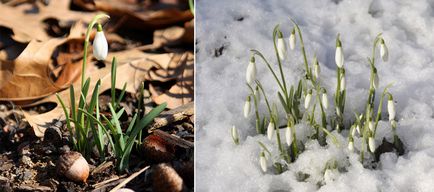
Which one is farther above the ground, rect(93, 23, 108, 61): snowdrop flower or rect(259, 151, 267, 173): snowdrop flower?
rect(93, 23, 108, 61): snowdrop flower

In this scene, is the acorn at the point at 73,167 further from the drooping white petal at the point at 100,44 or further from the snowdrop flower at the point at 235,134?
the snowdrop flower at the point at 235,134

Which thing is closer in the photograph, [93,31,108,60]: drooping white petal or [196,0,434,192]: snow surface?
[93,31,108,60]: drooping white petal

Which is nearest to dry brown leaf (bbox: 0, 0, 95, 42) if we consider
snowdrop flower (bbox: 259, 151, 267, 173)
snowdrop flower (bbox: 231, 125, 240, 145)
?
snowdrop flower (bbox: 231, 125, 240, 145)

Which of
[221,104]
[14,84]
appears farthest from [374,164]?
[14,84]

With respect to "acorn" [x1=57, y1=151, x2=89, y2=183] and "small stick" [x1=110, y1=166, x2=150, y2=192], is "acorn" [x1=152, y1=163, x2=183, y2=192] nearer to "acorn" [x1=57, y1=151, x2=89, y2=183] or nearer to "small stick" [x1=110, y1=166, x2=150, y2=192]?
"small stick" [x1=110, y1=166, x2=150, y2=192]

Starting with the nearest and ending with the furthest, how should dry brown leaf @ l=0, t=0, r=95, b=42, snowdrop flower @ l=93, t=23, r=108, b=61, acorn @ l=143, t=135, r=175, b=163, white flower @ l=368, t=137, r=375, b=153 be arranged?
snowdrop flower @ l=93, t=23, r=108, b=61 < white flower @ l=368, t=137, r=375, b=153 < acorn @ l=143, t=135, r=175, b=163 < dry brown leaf @ l=0, t=0, r=95, b=42

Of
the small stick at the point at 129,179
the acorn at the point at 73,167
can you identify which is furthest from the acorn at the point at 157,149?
the acorn at the point at 73,167

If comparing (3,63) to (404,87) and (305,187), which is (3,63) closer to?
(305,187)

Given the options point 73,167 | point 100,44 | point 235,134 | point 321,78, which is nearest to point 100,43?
point 100,44
